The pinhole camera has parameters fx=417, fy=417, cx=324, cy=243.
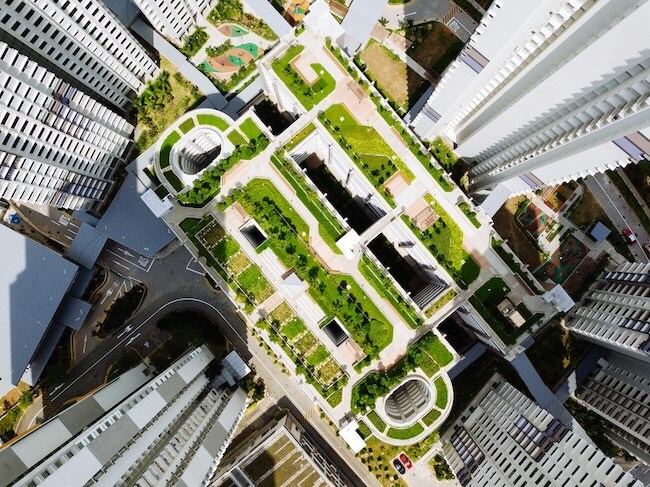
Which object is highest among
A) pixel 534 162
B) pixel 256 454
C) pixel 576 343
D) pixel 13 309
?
pixel 13 309

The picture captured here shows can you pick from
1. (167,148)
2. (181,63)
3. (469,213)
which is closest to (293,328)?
(469,213)

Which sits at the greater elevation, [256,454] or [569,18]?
[569,18]

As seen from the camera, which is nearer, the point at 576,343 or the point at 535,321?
the point at 535,321

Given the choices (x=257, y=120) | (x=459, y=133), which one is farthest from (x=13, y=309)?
(x=459, y=133)

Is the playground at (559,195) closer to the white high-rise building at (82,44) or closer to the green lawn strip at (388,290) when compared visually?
the green lawn strip at (388,290)

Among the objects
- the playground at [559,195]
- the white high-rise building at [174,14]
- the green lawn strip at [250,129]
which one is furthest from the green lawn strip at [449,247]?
the white high-rise building at [174,14]

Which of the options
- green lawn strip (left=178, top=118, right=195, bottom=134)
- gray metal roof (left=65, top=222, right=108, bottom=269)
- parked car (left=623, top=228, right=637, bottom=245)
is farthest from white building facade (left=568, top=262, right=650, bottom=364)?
gray metal roof (left=65, top=222, right=108, bottom=269)

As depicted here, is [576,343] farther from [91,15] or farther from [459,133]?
[91,15]
